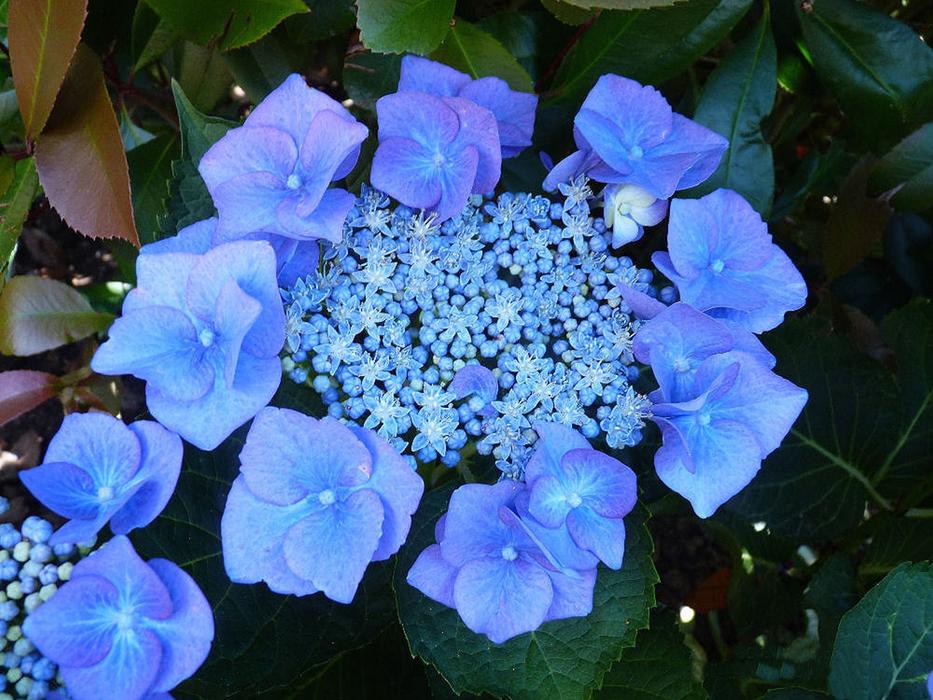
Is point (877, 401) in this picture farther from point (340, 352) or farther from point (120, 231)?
point (120, 231)

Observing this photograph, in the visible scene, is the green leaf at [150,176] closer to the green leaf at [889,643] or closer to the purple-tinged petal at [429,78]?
the purple-tinged petal at [429,78]

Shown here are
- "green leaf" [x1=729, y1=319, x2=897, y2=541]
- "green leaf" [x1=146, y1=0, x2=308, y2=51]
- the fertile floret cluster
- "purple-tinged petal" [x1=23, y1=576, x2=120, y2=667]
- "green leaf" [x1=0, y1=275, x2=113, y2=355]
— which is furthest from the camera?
"green leaf" [x1=729, y1=319, x2=897, y2=541]

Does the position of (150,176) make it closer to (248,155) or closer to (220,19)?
(220,19)

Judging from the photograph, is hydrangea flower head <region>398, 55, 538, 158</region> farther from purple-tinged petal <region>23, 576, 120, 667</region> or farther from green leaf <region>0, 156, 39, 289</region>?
purple-tinged petal <region>23, 576, 120, 667</region>

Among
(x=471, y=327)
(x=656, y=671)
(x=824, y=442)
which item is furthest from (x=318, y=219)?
(x=824, y=442)

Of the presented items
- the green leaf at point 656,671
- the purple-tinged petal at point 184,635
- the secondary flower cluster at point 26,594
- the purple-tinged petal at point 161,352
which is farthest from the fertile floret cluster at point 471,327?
the green leaf at point 656,671

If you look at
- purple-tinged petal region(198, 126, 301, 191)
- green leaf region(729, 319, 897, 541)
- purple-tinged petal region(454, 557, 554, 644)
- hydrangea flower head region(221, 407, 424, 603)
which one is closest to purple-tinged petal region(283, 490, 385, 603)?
hydrangea flower head region(221, 407, 424, 603)

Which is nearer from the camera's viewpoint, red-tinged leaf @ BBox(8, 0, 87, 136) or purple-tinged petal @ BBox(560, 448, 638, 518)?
purple-tinged petal @ BBox(560, 448, 638, 518)
